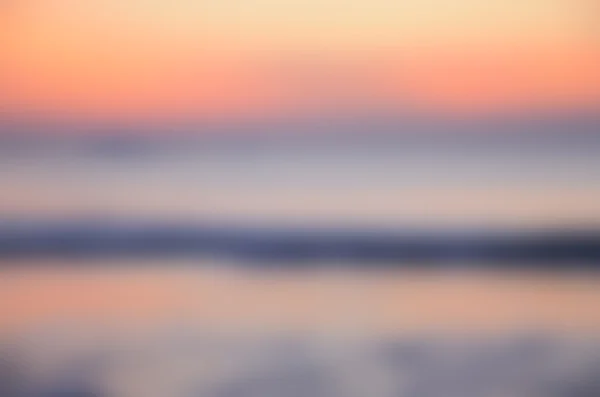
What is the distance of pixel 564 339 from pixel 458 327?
0.35 feet

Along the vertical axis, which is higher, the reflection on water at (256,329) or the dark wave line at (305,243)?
the dark wave line at (305,243)

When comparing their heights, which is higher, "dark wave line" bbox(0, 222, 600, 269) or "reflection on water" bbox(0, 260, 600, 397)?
"dark wave line" bbox(0, 222, 600, 269)

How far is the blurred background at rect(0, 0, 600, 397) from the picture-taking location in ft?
2.51

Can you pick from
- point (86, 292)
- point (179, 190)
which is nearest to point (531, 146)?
point (179, 190)

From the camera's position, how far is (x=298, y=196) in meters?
0.77

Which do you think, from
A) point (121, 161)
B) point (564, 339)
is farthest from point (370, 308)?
point (121, 161)

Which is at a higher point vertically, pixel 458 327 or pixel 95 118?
pixel 95 118

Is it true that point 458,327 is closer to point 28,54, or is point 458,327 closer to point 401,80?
point 401,80

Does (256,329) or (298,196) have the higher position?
(298,196)

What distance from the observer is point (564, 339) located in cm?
76

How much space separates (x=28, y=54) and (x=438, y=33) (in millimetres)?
432

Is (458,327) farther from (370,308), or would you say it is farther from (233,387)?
(233,387)

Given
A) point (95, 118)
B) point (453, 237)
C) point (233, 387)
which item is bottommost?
point (233, 387)

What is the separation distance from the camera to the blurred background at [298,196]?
764mm
